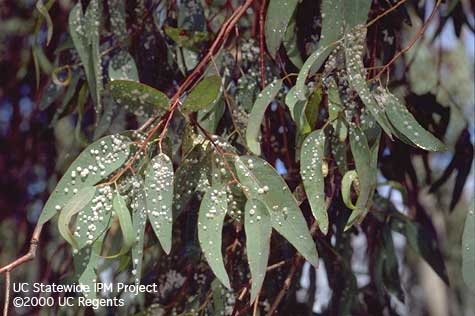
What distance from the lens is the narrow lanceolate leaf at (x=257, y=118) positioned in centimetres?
94

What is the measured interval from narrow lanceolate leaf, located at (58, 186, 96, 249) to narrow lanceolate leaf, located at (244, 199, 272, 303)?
0.18 m

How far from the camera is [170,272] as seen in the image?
142 cm

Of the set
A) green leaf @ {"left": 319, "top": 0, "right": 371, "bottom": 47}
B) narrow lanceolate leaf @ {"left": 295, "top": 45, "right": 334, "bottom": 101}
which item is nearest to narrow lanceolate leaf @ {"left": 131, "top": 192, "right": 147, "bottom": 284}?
narrow lanceolate leaf @ {"left": 295, "top": 45, "right": 334, "bottom": 101}

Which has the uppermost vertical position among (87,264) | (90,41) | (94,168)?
(90,41)

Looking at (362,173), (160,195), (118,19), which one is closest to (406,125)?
(362,173)

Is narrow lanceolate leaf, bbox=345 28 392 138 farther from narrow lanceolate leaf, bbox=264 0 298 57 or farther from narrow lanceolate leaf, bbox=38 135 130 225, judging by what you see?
narrow lanceolate leaf, bbox=38 135 130 225

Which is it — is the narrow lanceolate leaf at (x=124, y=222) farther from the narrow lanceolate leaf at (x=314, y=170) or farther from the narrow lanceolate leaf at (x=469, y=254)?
the narrow lanceolate leaf at (x=469, y=254)

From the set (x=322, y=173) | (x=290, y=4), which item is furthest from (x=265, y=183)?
(x=290, y=4)

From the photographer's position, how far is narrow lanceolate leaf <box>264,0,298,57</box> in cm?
110

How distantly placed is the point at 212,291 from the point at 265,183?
0.32 m

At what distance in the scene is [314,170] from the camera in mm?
973

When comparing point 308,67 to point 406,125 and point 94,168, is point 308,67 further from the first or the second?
point 94,168

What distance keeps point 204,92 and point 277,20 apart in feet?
0.77

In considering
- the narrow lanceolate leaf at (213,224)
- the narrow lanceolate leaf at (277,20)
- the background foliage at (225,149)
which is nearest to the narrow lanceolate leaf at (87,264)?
the background foliage at (225,149)
